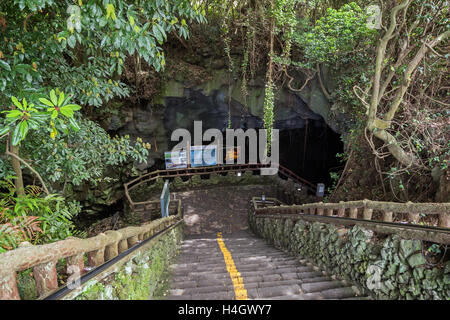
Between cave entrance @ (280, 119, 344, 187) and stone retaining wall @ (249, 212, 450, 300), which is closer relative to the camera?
stone retaining wall @ (249, 212, 450, 300)

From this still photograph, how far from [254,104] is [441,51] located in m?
7.53

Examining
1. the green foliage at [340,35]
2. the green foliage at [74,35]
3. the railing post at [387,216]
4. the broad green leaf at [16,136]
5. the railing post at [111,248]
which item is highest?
the green foliage at [340,35]

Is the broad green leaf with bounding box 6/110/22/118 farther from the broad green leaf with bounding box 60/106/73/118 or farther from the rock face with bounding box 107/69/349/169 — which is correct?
the rock face with bounding box 107/69/349/169

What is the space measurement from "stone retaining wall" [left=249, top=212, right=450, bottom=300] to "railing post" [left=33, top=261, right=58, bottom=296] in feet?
9.71

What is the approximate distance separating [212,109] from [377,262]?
1030 centimetres

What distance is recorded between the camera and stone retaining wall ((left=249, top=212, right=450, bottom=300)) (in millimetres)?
1933

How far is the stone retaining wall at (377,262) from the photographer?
1933 mm

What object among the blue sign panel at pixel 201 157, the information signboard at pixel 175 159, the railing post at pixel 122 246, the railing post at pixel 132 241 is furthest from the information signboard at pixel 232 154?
the railing post at pixel 122 246

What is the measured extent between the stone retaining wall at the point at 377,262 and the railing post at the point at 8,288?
10.0 feet

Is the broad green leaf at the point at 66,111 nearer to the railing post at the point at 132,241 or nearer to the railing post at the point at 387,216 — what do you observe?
the railing post at the point at 132,241

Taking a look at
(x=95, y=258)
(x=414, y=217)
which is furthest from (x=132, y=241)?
(x=414, y=217)

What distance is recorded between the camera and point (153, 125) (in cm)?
1117

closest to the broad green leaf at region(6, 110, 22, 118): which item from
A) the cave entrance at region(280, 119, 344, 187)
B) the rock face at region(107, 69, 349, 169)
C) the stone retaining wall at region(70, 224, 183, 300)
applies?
the stone retaining wall at region(70, 224, 183, 300)

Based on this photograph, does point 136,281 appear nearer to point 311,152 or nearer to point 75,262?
point 75,262
